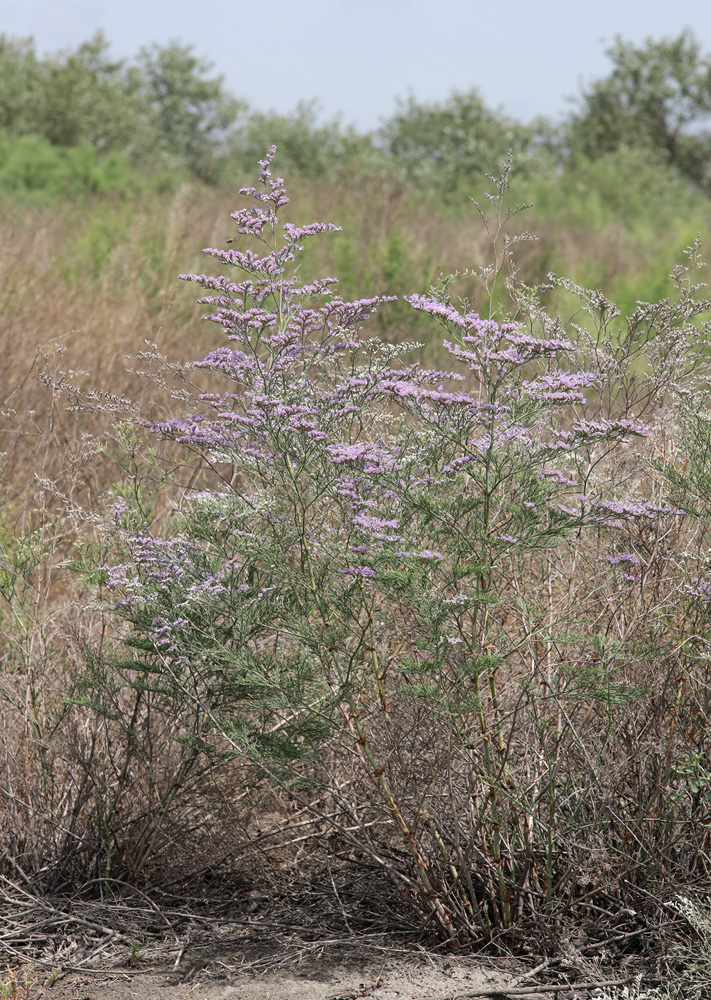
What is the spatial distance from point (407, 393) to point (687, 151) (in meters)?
34.5

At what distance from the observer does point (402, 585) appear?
2986mm

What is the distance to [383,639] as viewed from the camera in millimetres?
3660

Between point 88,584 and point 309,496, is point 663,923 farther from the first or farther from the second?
point 88,584

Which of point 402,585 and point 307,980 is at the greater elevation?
point 402,585

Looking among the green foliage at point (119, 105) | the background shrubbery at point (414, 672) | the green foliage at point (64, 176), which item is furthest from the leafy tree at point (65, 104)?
the background shrubbery at point (414, 672)

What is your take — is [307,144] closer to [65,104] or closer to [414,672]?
[65,104]

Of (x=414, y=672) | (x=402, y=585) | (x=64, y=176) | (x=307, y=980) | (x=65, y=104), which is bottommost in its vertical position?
(x=307, y=980)

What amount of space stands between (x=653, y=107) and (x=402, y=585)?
1381 inches

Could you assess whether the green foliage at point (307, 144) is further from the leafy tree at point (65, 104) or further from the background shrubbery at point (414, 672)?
the background shrubbery at point (414, 672)

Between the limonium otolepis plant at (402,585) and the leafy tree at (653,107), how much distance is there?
3260cm

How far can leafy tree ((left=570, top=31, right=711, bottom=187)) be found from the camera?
3372 cm

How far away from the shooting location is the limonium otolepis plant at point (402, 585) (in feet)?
10.1

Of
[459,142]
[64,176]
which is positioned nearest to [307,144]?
[459,142]

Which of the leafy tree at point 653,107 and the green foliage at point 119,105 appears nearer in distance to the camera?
the green foliage at point 119,105
